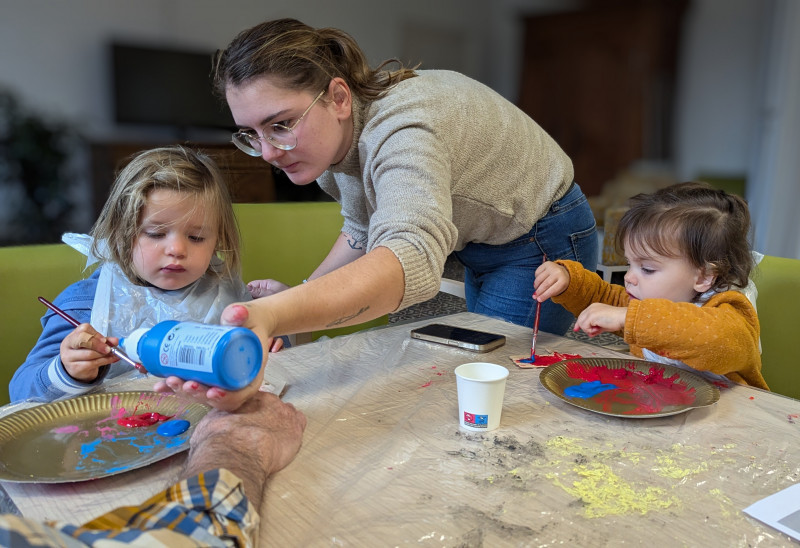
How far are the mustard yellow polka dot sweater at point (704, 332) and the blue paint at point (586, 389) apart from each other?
12 centimetres

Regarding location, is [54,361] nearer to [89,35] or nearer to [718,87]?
[89,35]

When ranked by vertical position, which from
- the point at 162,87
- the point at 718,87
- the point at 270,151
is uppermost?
the point at 718,87

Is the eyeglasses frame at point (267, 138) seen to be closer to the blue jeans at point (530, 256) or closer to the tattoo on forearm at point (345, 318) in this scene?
the tattoo on forearm at point (345, 318)

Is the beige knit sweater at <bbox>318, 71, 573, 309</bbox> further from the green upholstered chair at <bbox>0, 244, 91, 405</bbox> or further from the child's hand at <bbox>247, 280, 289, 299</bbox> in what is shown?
the green upholstered chair at <bbox>0, 244, 91, 405</bbox>

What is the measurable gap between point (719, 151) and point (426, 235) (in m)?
4.38

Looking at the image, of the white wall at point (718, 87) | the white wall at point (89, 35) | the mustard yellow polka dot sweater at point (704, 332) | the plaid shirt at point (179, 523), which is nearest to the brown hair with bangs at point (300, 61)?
the mustard yellow polka dot sweater at point (704, 332)

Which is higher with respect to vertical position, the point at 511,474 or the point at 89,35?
the point at 89,35

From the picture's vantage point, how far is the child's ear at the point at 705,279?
1.37 metres

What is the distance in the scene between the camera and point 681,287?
1385 millimetres

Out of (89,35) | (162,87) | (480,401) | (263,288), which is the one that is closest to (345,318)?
(480,401)

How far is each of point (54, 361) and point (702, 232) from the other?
1312mm

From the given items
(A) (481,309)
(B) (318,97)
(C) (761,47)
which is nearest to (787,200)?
(C) (761,47)

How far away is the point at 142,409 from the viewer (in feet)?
3.49

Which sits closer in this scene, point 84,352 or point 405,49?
point 84,352
